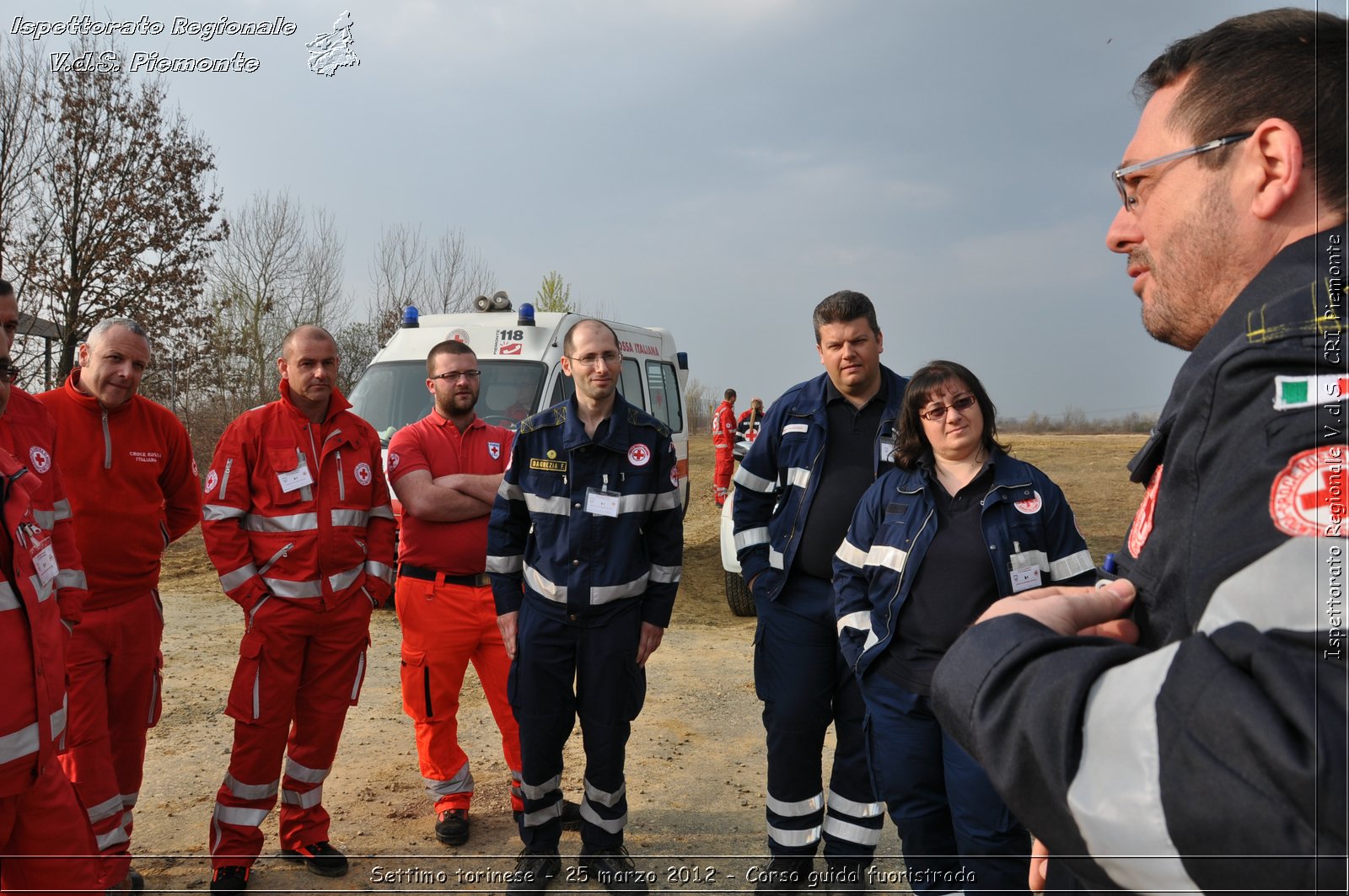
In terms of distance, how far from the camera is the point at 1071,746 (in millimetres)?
816

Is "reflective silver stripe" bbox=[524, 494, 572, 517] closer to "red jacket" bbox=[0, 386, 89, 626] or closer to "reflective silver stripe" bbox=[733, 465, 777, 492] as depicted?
"reflective silver stripe" bbox=[733, 465, 777, 492]

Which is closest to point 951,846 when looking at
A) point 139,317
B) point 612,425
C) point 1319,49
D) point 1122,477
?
point 612,425

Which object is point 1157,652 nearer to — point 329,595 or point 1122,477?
point 329,595

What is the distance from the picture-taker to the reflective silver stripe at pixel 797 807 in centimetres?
373

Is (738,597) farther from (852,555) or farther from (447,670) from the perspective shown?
(852,555)

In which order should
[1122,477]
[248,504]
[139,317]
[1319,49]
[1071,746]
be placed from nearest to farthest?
[1071,746], [1319,49], [248,504], [139,317], [1122,477]

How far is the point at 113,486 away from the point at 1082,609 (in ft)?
14.4

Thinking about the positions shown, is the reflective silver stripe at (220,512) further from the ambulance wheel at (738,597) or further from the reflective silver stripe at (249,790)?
the ambulance wheel at (738,597)

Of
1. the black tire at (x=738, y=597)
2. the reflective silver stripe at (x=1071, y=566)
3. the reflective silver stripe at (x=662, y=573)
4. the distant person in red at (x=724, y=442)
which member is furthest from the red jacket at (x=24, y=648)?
the distant person in red at (x=724, y=442)

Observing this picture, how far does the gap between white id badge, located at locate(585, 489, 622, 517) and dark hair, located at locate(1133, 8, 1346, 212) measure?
2.98 metres

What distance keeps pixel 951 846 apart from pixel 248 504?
3.38 meters

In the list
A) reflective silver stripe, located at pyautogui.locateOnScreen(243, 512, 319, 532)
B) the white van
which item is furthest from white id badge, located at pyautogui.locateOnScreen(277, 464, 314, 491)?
the white van

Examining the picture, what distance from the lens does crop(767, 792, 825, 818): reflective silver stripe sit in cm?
373

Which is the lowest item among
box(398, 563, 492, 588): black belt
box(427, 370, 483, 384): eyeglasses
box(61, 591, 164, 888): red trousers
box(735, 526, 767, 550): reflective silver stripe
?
box(61, 591, 164, 888): red trousers
